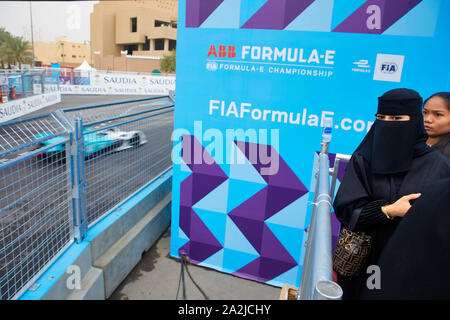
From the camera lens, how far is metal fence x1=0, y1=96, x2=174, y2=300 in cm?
217

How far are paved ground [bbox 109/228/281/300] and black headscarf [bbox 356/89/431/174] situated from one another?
2.26 m

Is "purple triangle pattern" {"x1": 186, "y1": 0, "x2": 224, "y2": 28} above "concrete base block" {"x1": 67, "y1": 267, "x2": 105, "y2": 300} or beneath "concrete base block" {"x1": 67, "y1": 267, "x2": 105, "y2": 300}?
above

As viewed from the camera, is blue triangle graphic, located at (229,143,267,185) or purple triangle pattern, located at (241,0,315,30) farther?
blue triangle graphic, located at (229,143,267,185)

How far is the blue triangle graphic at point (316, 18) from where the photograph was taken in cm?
267

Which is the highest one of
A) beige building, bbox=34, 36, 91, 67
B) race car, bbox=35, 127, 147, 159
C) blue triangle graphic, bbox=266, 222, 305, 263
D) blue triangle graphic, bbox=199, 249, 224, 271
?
beige building, bbox=34, 36, 91, 67

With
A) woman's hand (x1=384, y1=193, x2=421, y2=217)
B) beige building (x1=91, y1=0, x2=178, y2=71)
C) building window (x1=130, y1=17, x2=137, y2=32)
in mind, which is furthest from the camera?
building window (x1=130, y1=17, x2=137, y2=32)

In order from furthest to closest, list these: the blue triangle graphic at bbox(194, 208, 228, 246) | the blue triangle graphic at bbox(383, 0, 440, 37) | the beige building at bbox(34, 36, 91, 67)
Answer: the beige building at bbox(34, 36, 91, 67) < the blue triangle graphic at bbox(194, 208, 228, 246) < the blue triangle graphic at bbox(383, 0, 440, 37)

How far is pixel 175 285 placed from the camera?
3.36 metres

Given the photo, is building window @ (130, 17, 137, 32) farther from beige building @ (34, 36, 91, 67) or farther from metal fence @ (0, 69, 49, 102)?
metal fence @ (0, 69, 49, 102)

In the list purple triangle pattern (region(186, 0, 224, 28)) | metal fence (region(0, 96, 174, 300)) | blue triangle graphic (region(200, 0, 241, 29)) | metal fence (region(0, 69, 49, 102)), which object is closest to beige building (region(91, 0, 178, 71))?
metal fence (region(0, 69, 49, 102))

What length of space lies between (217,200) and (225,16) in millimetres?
1876

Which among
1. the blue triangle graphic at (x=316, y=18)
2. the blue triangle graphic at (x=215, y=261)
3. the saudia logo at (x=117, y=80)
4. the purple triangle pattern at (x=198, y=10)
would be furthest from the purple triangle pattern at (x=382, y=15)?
the saudia logo at (x=117, y=80)

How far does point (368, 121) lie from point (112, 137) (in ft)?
8.28

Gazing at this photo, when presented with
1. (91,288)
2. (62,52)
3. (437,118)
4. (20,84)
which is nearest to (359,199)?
(437,118)
